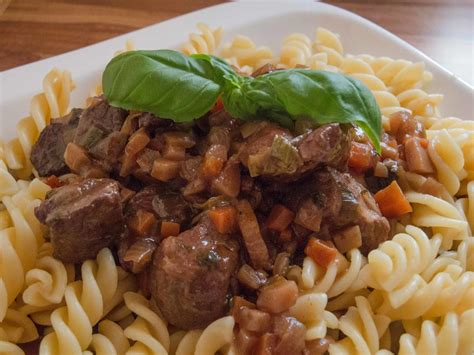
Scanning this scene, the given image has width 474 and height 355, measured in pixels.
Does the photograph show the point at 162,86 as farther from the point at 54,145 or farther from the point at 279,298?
the point at 279,298

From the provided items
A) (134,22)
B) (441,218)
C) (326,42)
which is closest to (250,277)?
(441,218)

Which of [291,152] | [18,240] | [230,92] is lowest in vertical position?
[18,240]

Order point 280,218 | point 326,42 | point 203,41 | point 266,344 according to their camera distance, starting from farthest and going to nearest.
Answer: point 326,42, point 203,41, point 280,218, point 266,344

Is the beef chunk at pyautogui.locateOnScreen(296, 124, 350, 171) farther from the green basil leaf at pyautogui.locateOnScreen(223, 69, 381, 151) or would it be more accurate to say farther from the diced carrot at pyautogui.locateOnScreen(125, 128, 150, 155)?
the diced carrot at pyautogui.locateOnScreen(125, 128, 150, 155)

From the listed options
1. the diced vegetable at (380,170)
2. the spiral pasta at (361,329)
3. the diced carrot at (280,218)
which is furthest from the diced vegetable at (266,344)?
the diced vegetable at (380,170)

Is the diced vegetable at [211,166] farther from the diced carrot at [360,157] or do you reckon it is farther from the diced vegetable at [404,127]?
the diced vegetable at [404,127]
